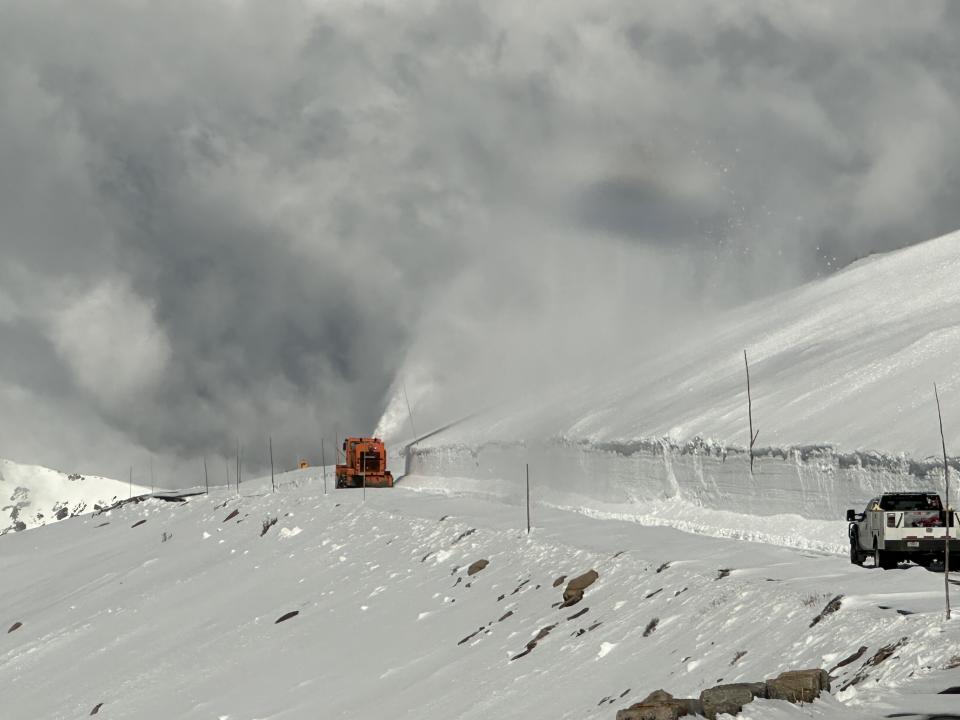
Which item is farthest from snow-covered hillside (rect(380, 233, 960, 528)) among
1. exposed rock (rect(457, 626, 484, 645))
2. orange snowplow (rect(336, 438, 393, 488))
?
exposed rock (rect(457, 626, 484, 645))

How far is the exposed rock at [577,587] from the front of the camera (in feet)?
86.8

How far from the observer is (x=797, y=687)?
13.8 m

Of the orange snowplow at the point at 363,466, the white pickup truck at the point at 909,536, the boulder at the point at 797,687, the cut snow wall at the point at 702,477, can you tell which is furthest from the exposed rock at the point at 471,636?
the orange snowplow at the point at 363,466

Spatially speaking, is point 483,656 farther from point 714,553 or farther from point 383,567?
point 383,567

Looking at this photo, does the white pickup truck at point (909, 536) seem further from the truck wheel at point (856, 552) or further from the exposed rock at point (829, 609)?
the exposed rock at point (829, 609)

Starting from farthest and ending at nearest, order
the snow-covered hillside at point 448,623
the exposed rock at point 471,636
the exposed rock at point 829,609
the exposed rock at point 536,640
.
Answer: the exposed rock at point 471,636 < the exposed rock at point 536,640 < the exposed rock at point 829,609 < the snow-covered hillside at point 448,623

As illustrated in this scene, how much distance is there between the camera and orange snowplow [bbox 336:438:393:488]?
72.4m

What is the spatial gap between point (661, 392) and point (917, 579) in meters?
41.5

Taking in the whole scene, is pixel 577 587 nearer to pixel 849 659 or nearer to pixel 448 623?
pixel 448 623

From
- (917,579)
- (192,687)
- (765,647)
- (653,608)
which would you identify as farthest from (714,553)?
(192,687)

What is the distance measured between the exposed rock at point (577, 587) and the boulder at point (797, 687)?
1261 cm

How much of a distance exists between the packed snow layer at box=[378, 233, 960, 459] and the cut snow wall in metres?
0.54

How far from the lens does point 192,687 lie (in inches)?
1330

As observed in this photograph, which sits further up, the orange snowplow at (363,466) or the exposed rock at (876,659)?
the orange snowplow at (363,466)
